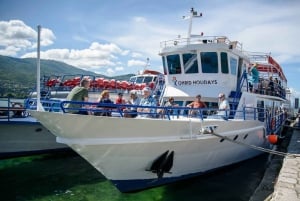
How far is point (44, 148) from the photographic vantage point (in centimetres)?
1255

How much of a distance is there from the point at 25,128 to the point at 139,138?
7685 mm

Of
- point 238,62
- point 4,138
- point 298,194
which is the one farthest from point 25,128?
point 298,194

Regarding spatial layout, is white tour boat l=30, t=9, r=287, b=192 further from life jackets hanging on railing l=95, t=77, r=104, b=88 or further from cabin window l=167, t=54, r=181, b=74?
life jackets hanging on railing l=95, t=77, r=104, b=88

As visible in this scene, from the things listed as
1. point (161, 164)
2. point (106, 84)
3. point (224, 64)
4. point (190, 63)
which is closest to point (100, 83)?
point (106, 84)

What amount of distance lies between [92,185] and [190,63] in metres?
5.39

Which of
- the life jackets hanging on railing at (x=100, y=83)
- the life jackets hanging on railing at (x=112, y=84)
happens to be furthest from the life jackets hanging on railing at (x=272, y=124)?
the life jackets hanging on railing at (x=100, y=83)

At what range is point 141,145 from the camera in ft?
20.2

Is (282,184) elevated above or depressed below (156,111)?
below

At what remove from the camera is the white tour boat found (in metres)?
5.60

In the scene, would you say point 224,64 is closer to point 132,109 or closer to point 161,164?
point 132,109

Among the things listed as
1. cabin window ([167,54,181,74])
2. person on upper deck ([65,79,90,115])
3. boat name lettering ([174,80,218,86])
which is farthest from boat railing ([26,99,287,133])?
cabin window ([167,54,181,74])

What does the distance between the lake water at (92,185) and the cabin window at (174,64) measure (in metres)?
3.99

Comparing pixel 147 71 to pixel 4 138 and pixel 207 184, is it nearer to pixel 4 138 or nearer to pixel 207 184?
pixel 4 138

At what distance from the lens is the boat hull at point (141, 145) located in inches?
215
